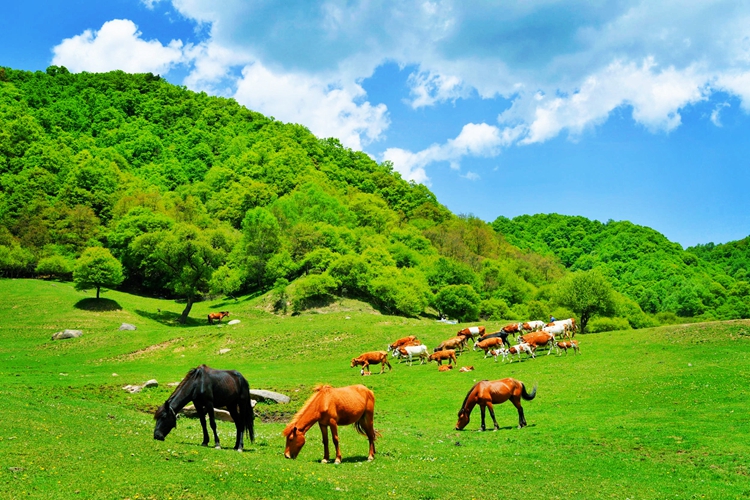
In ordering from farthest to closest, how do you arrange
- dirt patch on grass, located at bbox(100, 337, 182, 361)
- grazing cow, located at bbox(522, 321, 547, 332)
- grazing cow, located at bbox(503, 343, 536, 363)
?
dirt patch on grass, located at bbox(100, 337, 182, 361)
grazing cow, located at bbox(522, 321, 547, 332)
grazing cow, located at bbox(503, 343, 536, 363)

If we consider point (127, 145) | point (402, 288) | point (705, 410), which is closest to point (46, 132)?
point (127, 145)

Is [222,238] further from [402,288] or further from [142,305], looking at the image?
[402,288]

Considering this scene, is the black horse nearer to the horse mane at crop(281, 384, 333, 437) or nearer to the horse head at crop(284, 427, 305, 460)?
the horse head at crop(284, 427, 305, 460)

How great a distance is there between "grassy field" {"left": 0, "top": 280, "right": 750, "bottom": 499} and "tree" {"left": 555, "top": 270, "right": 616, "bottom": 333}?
15312 mm

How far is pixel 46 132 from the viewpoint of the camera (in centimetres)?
15275

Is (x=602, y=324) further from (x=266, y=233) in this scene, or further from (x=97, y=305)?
(x=97, y=305)

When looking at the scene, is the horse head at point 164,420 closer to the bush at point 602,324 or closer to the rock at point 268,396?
the rock at point 268,396

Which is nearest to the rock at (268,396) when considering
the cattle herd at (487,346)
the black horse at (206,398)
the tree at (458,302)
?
the cattle herd at (487,346)

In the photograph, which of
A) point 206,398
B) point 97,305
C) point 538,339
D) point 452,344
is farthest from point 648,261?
point 206,398

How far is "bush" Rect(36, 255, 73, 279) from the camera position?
8094cm

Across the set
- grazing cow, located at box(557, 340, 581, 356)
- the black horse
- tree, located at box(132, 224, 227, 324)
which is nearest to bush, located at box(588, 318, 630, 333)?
grazing cow, located at box(557, 340, 581, 356)

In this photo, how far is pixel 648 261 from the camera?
13850 cm

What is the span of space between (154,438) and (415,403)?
16.2m

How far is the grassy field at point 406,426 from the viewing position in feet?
40.1
